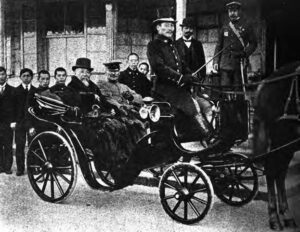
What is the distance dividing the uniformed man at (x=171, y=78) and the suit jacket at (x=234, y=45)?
1.10 m

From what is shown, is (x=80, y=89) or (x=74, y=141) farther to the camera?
(x=80, y=89)

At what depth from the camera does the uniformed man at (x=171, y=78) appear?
4535 mm

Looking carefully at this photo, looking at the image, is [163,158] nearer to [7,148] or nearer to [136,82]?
[136,82]

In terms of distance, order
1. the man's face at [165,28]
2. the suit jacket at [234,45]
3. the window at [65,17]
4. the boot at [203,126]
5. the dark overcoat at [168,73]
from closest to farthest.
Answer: the boot at [203,126] → the dark overcoat at [168,73] → the man's face at [165,28] → the suit jacket at [234,45] → the window at [65,17]

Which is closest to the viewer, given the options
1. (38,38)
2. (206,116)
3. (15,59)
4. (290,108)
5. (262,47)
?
(290,108)

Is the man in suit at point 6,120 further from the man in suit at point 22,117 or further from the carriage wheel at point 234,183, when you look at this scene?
the carriage wheel at point 234,183

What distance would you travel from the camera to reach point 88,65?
588 centimetres

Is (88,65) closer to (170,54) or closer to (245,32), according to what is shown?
(170,54)

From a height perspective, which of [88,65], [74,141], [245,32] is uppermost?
[245,32]

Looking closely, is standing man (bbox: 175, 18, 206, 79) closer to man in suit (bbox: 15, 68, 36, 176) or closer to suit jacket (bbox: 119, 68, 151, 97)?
suit jacket (bbox: 119, 68, 151, 97)

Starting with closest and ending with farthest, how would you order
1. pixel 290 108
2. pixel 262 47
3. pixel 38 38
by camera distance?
pixel 290 108, pixel 262 47, pixel 38 38

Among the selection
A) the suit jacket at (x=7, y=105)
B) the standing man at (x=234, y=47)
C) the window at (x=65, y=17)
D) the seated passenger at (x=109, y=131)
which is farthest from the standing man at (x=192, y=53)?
the window at (x=65, y=17)

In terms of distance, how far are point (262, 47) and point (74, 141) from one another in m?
4.65

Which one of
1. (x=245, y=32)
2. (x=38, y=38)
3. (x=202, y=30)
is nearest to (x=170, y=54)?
(x=245, y=32)
